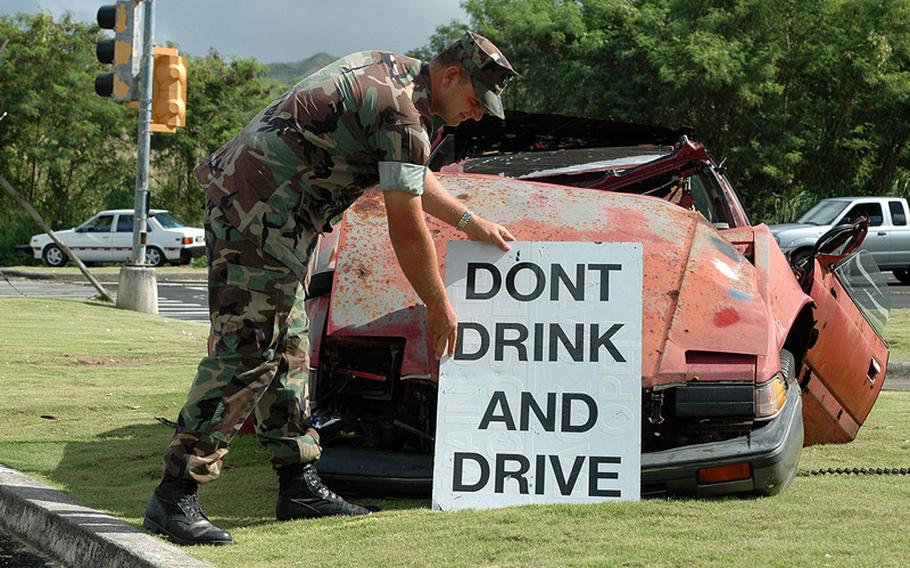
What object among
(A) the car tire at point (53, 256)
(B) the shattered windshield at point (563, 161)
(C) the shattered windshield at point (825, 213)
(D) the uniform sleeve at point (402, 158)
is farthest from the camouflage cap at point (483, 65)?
(A) the car tire at point (53, 256)

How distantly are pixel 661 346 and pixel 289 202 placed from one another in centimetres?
140

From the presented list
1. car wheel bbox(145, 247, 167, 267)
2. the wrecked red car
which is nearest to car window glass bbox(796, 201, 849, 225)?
car wheel bbox(145, 247, 167, 267)

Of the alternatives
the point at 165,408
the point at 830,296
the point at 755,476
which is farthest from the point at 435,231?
the point at 165,408

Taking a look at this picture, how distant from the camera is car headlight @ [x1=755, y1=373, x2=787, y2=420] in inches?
171

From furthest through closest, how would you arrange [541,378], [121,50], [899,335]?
[121,50] → [899,335] → [541,378]

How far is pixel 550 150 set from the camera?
22.0 ft

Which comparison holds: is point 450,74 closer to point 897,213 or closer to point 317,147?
point 317,147

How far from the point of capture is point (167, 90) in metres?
16.3

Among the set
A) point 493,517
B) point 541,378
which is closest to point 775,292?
point 541,378

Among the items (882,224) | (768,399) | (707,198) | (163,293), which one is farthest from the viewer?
(882,224)

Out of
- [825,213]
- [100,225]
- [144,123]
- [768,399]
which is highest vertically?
[144,123]

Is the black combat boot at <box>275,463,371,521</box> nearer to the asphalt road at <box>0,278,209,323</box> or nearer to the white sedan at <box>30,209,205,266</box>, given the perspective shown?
the asphalt road at <box>0,278,209,323</box>

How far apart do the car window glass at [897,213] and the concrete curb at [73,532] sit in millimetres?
23022

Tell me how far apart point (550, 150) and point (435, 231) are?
1.96m
